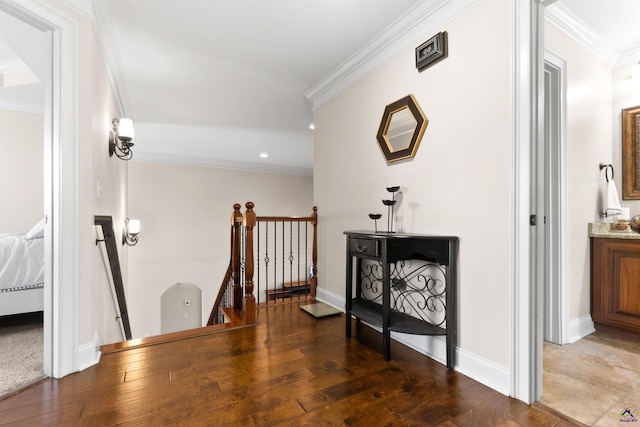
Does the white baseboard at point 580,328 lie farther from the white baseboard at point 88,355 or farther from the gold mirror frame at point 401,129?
the white baseboard at point 88,355

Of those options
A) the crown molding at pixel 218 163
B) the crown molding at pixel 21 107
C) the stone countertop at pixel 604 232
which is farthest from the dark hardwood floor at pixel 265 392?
the crown molding at pixel 218 163

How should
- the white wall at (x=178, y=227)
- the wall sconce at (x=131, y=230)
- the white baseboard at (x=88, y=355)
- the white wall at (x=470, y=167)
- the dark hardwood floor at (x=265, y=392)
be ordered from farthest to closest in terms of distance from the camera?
the white wall at (x=178, y=227), the wall sconce at (x=131, y=230), the white baseboard at (x=88, y=355), the white wall at (x=470, y=167), the dark hardwood floor at (x=265, y=392)

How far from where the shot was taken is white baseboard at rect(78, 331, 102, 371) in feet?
5.79

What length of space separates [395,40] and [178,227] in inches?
216

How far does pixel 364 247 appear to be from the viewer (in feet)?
7.04

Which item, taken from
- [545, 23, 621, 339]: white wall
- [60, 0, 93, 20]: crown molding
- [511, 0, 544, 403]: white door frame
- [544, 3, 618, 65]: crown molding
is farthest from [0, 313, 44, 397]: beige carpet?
[544, 3, 618, 65]: crown molding

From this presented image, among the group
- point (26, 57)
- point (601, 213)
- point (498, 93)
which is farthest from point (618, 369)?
point (26, 57)

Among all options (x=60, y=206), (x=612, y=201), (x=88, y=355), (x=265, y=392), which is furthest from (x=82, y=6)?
Result: (x=612, y=201)

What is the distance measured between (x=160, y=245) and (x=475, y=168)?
597cm

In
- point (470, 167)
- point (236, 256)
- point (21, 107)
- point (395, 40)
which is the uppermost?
point (395, 40)

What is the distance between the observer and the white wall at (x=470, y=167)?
161 centimetres

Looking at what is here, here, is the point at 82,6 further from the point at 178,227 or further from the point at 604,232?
the point at 178,227

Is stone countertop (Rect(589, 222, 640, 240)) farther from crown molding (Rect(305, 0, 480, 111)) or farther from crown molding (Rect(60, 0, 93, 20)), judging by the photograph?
crown molding (Rect(60, 0, 93, 20))

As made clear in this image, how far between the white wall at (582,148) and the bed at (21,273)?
14.1ft
